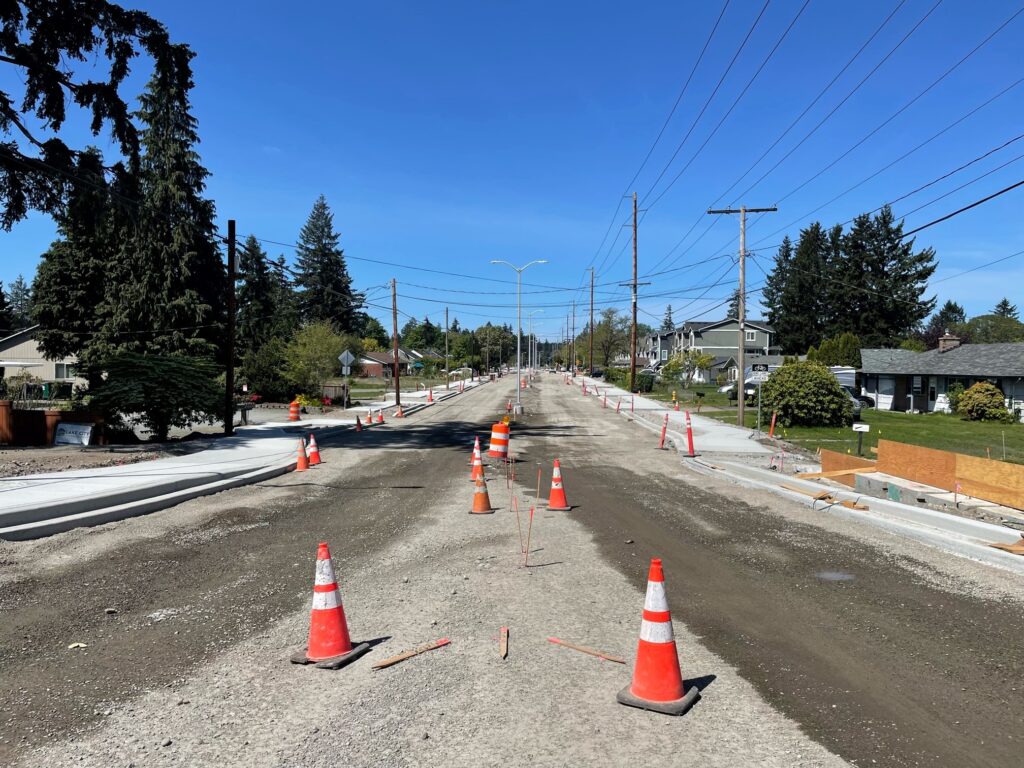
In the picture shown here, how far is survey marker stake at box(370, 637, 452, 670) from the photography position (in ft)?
14.8

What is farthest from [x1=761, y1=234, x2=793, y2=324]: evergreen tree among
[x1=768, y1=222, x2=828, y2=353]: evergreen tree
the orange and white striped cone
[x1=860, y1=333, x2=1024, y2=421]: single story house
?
the orange and white striped cone

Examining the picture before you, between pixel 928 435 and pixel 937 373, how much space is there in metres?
15.5

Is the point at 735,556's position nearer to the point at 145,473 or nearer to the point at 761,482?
the point at 761,482

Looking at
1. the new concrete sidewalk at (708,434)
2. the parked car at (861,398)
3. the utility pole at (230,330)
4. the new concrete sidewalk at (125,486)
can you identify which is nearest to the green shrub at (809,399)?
the new concrete sidewalk at (708,434)

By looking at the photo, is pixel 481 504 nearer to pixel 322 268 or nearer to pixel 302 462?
pixel 302 462

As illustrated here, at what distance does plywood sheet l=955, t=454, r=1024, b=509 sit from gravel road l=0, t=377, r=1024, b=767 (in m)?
2.45

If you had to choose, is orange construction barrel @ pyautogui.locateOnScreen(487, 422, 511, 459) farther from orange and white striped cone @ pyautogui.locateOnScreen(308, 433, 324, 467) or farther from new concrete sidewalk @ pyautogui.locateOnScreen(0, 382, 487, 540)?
new concrete sidewalk @ pyautogui.locateOnScreen(0, 382, 487, 540)

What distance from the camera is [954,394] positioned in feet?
110

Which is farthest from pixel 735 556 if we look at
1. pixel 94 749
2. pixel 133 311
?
pixel 133 311

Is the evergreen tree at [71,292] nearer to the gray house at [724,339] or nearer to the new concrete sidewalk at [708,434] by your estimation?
the new concrete sidewalk at [708,434]

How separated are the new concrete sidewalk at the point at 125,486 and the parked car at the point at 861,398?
93.7 ft

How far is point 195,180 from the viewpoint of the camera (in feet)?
125

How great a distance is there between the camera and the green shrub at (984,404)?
29188 mm

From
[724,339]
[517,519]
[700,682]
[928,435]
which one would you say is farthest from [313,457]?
[724,339]
